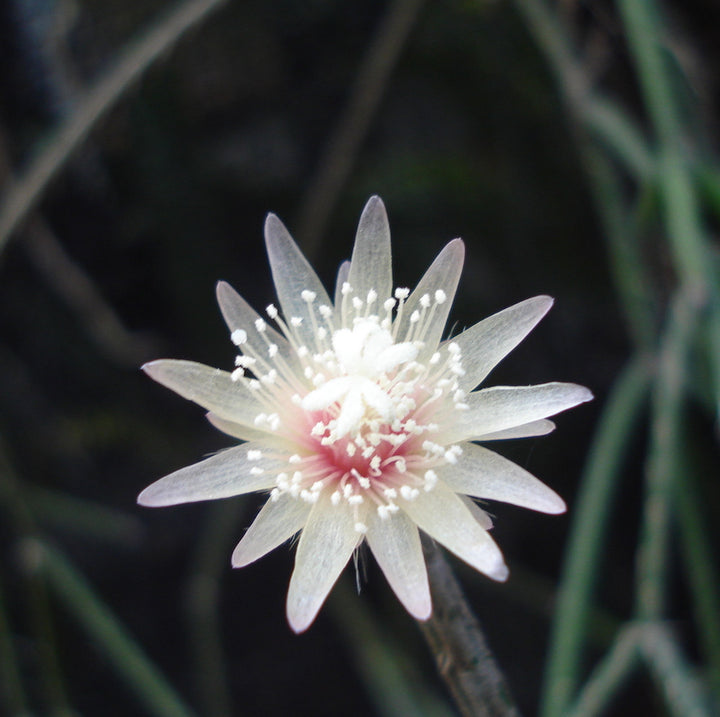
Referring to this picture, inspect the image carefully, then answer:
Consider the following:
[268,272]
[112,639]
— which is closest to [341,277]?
[112,639]

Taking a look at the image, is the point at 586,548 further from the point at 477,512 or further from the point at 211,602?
the point at 211,602

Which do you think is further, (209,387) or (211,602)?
(211,602)

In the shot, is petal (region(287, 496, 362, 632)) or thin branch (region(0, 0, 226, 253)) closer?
petal (region(287, 496, 362, 632))

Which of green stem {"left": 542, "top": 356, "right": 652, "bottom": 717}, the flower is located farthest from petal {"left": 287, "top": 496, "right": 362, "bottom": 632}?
green stem {"left": 542, "top": 356, "right": 652, "bottom": 717}

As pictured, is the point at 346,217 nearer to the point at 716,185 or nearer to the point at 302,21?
the point at 302,21

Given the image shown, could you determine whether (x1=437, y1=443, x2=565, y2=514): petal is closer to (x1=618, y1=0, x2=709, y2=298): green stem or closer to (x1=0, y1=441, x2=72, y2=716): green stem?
(x1=618, y1=0, x2=709, y2=298): green stem

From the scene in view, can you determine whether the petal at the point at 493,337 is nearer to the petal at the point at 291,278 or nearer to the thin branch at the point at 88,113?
the petal at the point at 291,278
